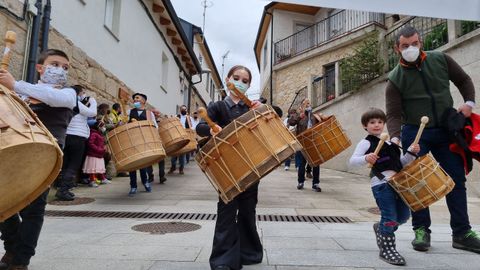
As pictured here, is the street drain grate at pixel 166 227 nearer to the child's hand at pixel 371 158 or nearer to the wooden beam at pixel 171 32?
the child's hand at pixel 371 158

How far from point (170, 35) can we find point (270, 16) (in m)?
8.33

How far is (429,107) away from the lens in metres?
3.36

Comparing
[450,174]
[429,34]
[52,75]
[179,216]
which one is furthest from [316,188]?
[52,75]

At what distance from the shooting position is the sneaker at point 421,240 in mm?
3258

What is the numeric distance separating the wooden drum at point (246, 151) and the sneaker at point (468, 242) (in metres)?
1.93

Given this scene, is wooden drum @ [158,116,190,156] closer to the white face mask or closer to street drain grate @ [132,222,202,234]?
street drain grate @ [132,222,202,234]

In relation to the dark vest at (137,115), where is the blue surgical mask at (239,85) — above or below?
above

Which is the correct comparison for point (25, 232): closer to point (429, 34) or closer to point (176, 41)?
point (429, 34)

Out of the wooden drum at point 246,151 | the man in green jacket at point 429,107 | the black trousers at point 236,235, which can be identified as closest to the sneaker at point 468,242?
the man in green jacket at point 429,107

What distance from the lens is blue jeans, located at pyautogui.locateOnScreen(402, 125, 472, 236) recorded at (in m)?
3.34

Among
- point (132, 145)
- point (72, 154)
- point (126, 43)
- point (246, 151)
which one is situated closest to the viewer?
point (246, 151)

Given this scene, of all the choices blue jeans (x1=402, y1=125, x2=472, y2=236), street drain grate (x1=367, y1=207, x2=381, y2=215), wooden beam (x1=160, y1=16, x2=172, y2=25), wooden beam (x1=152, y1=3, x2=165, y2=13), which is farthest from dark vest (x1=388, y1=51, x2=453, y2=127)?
wooden beam (x1=160, y1=16, x2=172, y2=25)

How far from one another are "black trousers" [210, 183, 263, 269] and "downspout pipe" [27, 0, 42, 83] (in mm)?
4405

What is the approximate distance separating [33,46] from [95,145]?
2.24 metres
